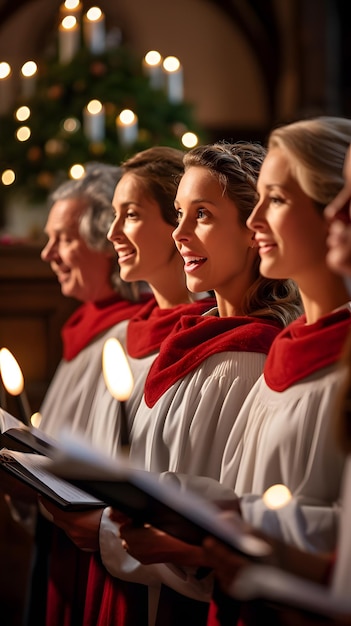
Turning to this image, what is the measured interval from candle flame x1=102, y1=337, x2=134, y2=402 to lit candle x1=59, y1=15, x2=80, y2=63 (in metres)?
2.14

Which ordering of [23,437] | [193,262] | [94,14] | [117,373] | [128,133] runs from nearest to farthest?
[117,373] < [23,437] < [193,262] < [94,14] < [128,133]

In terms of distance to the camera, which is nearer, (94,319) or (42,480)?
(42,480)

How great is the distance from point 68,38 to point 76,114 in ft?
1.07

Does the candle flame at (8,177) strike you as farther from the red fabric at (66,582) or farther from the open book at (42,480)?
the open book at (42,480)

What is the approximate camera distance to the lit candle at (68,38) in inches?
130

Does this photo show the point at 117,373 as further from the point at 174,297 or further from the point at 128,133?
the point at 128,133

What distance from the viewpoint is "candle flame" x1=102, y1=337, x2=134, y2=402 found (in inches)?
52.7

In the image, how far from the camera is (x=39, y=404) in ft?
11.3

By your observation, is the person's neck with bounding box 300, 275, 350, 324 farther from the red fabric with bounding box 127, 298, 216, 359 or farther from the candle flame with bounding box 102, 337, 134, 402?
the red fabric with bounding box 127, 298, 216, 359

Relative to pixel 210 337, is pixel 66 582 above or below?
below

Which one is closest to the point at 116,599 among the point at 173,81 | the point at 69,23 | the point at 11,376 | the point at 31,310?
the point at 11,376

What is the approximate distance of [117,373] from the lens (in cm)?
136

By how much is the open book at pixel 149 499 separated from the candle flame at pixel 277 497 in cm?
7

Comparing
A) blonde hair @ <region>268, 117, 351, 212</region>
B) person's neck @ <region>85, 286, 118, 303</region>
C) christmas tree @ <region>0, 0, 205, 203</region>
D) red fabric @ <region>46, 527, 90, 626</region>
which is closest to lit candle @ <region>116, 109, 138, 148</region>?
christmas tree @ <region>0, 0, 205, 203</region>
